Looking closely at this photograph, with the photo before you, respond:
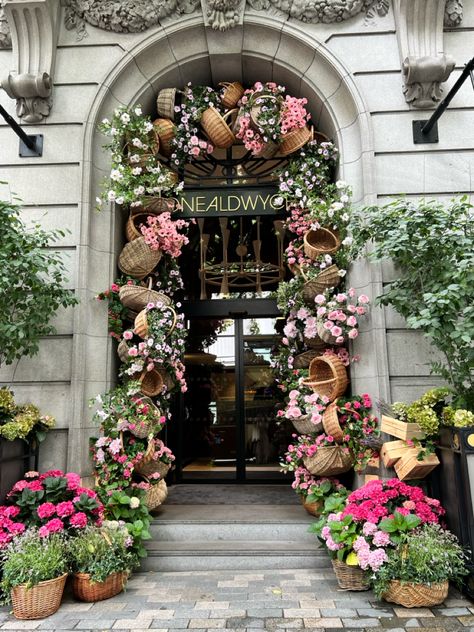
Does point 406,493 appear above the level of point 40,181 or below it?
below

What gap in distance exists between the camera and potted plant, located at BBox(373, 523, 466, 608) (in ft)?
14.5

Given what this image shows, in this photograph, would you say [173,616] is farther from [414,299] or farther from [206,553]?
[414,299]

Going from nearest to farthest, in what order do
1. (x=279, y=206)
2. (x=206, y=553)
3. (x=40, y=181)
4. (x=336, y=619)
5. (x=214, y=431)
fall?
(x=336, y=619) → (x=206, y=553) → (x=40, y=181) → (x=279, y=206) → (x=214, y=431)

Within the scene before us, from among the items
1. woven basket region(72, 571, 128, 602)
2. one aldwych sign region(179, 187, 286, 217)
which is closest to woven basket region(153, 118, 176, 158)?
one aldwych sign region(179, 187, 286, 217)

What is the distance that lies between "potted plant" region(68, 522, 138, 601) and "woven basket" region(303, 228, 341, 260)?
14.3 feet

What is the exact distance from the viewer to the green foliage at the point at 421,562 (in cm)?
441

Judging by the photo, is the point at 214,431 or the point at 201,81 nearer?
the point at 201,81

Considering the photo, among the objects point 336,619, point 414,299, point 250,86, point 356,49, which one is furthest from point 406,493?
point 250,86

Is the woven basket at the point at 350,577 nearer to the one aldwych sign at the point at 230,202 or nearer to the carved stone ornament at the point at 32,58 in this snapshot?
the one aldwych sign at the point at 230,202

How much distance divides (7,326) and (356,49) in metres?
6.09

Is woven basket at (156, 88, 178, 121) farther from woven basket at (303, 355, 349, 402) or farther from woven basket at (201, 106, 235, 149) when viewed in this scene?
woven basket at (303, 355, 349, 402)

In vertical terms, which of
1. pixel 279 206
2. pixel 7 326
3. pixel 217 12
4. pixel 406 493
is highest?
pixel 217 12

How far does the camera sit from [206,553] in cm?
580

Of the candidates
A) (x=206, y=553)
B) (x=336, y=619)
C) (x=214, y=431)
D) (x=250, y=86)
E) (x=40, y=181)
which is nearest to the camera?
(x=336, y=619)
